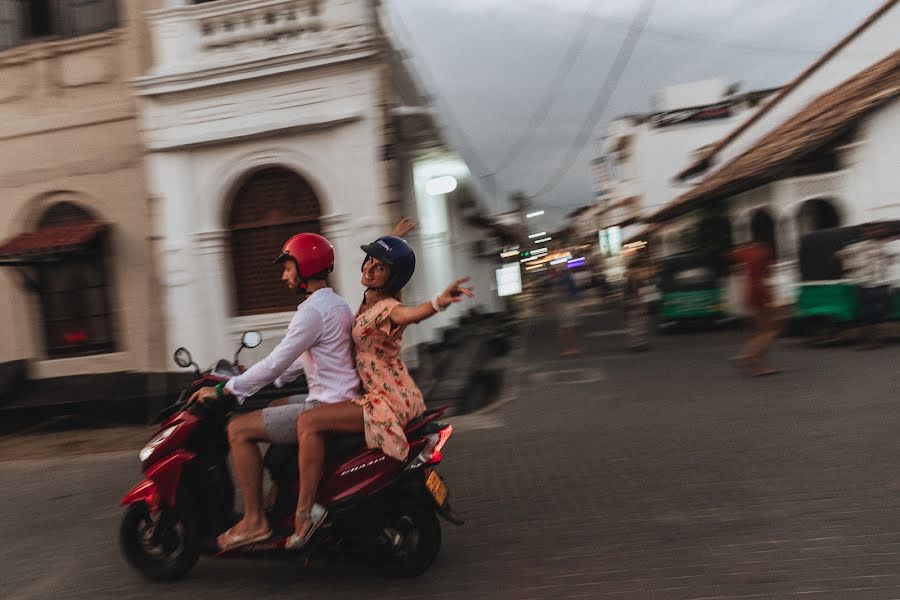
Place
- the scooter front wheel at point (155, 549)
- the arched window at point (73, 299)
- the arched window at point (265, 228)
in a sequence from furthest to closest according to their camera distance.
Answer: the arched window at point (73, 299) → the arched window at point (265, 228) → the scooter front wheel at point (155, 549)

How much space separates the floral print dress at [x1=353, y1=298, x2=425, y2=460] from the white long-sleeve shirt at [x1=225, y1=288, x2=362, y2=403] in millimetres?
68

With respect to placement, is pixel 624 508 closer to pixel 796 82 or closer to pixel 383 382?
pixel 383 382

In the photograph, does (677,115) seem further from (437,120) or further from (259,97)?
(259,97)

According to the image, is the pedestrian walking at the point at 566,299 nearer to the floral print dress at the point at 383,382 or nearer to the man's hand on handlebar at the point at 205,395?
the floral print dress at the point at 383,382

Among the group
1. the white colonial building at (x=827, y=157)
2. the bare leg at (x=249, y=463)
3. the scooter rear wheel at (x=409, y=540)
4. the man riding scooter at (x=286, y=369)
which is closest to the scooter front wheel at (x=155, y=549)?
the man riding scooter at (x=286, y=369)

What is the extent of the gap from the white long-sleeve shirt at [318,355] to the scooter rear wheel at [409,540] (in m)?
0.65

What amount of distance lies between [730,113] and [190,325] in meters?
26.7

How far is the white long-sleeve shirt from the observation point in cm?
367

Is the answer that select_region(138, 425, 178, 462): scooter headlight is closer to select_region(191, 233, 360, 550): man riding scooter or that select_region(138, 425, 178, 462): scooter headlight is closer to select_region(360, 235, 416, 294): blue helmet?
select_region(191, 233, 360, 550): man riding scooter

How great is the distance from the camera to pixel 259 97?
9.97 m

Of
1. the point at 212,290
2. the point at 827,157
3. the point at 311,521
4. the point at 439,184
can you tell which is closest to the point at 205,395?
the point at 311,521

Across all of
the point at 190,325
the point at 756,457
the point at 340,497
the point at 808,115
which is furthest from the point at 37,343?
the point at 808,115

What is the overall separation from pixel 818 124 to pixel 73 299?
1284cm

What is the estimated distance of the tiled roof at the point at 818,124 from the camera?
12.8m
